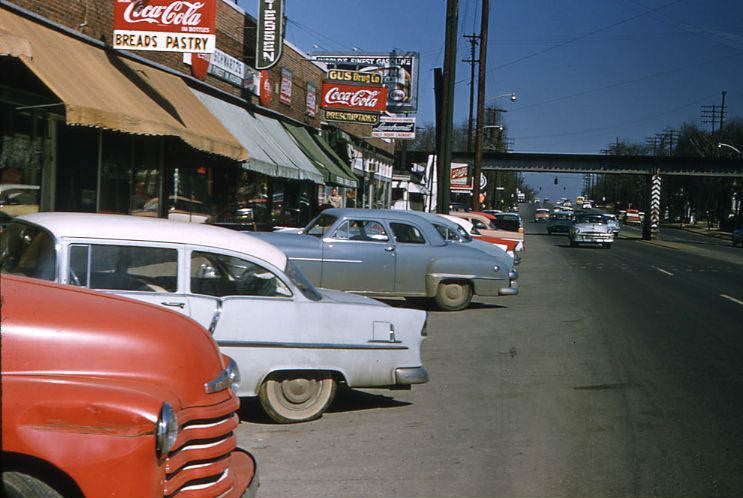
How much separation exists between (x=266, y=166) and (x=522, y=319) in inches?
331

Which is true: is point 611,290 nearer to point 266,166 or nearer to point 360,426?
point 266,166

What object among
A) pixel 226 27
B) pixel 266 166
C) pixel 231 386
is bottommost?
pixel 231 386

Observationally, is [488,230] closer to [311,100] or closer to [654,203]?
[311,100]

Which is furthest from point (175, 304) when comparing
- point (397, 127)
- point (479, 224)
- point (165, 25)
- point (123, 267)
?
point (397, 127)

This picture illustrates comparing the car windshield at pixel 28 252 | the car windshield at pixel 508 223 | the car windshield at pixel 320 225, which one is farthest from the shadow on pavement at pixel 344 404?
the car windshield at pixel 508 223

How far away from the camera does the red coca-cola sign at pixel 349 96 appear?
1134 inches

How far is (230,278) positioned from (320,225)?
23.7ft

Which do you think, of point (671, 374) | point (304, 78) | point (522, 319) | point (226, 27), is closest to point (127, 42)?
point (226, 27)

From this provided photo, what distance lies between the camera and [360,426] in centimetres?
713

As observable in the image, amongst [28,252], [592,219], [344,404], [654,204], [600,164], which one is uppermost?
[600,164]

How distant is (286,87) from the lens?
26.6 m

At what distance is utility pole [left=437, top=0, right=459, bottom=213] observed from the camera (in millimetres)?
25203

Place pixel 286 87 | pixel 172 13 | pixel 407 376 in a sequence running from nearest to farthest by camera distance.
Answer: pixel 407 376, pixel 172 13, pixel 286 87

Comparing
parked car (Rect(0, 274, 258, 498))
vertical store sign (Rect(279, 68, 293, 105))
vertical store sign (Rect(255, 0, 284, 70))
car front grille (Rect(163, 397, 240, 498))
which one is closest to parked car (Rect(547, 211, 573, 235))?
vertical store sign (Rect(279, 68, 293, 105))
